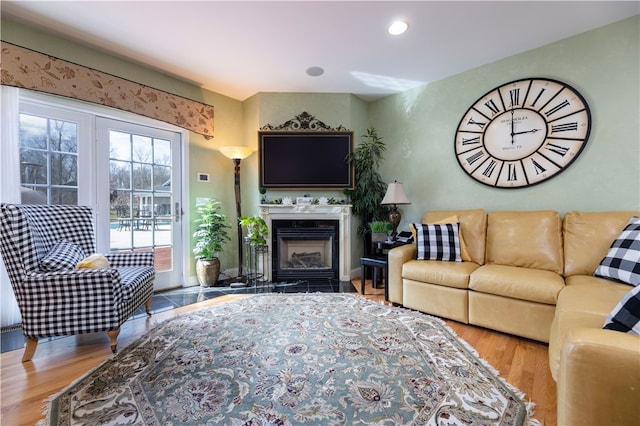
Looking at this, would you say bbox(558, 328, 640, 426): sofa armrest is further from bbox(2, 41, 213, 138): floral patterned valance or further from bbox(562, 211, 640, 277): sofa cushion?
bbox(2, 41, 213, 138): floral patterned valance

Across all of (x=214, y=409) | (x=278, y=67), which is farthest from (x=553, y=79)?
(x=214, y=409)

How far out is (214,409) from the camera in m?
1.28

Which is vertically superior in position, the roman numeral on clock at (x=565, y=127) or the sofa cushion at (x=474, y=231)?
the roman numeral on clock at (x=565, y=127)

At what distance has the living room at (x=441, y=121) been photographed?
227 cm

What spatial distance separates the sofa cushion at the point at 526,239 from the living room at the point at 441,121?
33cm

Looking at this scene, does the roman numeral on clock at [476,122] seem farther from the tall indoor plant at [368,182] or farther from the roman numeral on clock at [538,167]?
the tall indoor plant at [368,182]

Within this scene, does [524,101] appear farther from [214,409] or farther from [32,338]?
[32,338]

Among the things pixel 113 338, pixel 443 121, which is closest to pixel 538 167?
pixel 443 121

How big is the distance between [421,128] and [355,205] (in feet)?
4.43

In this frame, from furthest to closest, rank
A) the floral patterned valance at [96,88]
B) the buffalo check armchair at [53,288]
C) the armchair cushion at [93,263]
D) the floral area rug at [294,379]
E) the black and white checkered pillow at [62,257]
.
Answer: the floral patterned valance at [96,88]
the armchair cushion at [93,263]
the black and white checkered pillow at [62,257]
the buffalo check armchair at [53,288]
the floral area rug at [294,379]

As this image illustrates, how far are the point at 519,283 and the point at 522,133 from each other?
1.67m

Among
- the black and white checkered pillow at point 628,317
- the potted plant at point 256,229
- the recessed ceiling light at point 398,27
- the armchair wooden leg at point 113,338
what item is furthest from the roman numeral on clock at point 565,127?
the armchair wooden leg at point 113,338

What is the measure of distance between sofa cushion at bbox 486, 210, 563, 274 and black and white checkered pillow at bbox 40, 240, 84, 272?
11.8ft

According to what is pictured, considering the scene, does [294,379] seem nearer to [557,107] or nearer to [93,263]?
[93,263]
